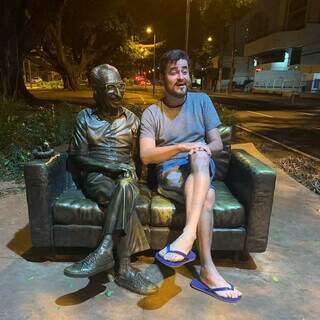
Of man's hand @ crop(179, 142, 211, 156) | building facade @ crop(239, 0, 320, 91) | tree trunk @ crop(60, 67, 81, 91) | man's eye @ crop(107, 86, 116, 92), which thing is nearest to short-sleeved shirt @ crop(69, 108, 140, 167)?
man's eye @ crop(107, 86, 116, 92)

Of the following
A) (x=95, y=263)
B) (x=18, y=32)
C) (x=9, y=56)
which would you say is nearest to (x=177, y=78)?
(x=95, y=263)

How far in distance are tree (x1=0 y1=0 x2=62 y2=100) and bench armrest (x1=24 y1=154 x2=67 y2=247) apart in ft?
39.2

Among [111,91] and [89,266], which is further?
[111,91]

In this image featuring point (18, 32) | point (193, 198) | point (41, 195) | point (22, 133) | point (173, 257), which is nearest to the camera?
point (173, 257)

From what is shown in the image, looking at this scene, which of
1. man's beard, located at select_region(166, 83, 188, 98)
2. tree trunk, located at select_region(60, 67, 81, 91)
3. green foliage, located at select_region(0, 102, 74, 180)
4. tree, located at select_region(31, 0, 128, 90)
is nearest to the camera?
man's beard, located at select_region(166, 83, 188, 98)

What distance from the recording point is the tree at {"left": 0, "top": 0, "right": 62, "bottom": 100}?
15.0 meters

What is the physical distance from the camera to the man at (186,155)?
9.75 ft

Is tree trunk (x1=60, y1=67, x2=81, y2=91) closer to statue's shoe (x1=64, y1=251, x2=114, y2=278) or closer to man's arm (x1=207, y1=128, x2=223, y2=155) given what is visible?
man's arm (x1=207, y1=128, x2=223, y2=155)

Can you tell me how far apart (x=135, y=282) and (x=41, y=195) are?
3.35 ft

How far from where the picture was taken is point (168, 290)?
10.2 ft

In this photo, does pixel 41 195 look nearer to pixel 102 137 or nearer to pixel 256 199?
pixel 102 137

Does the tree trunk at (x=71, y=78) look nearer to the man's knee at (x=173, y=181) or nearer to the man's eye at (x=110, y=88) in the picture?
the man's eye at (x=110, y=88)

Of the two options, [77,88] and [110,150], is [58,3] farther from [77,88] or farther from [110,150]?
[77,88]

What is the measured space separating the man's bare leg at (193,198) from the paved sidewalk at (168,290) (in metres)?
0.45
